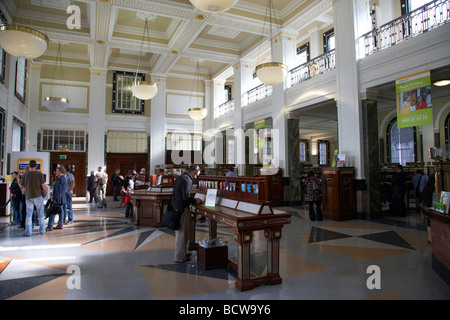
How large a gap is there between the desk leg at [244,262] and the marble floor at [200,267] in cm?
9

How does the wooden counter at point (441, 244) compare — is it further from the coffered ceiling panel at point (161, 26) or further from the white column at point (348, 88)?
the coffered ceiling panel at point (161, 26)

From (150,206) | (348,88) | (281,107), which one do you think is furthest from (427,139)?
(150,206)

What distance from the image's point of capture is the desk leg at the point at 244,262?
330 cm

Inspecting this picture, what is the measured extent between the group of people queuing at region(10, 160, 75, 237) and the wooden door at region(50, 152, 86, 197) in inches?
275

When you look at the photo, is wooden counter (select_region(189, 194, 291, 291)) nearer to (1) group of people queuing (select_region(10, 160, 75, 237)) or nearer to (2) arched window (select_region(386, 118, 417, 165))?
(1) group of people queuing (select_region(10, 160, 75, 237))

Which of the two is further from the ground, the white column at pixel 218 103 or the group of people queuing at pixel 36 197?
the white column at pixel 218 103

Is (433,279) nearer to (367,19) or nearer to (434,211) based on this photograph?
(434,211)

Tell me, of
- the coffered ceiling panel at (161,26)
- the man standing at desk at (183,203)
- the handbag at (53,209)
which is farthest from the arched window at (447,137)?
the handbag at (53,209)

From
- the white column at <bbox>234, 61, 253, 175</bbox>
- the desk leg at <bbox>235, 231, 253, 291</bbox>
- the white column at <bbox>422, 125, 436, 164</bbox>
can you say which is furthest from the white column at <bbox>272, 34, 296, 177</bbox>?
the desk leg at <bbox>235, 231, 253, 291</bbox>

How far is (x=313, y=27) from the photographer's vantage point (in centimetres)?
1255

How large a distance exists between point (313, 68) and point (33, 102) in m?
12.8

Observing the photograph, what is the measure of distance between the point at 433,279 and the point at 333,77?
6.62 meters

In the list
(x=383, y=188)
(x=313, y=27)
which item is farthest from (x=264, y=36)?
(x=383, y=188)

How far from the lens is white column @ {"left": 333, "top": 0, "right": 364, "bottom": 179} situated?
8.01 metres
